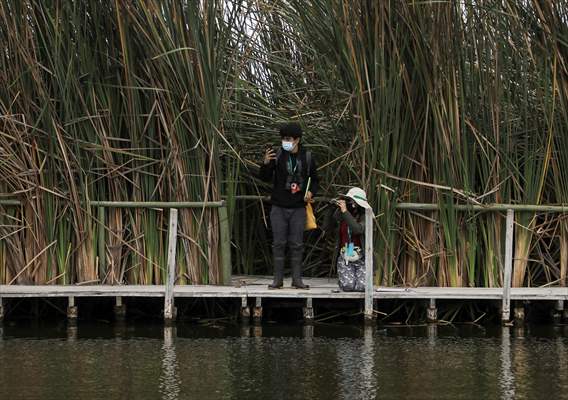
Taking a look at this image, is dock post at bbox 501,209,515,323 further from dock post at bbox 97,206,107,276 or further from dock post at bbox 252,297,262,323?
dock post at bbox 97,206,107,276

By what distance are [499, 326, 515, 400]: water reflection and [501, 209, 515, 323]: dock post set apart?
39cm

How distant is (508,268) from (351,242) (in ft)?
4.72

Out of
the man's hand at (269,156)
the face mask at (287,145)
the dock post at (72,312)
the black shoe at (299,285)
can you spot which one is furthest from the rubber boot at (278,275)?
the dock post at (72,312)

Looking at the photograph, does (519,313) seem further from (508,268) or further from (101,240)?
(101,240)

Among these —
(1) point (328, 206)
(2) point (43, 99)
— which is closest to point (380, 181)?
(1) point (328, 206)

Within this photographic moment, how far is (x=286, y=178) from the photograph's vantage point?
12297 mm

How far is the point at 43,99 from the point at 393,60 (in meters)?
3.26

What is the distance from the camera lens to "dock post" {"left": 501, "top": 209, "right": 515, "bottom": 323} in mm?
11938

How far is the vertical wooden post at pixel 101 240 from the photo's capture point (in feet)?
41.6

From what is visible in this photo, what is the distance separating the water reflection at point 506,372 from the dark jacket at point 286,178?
221 centimetres

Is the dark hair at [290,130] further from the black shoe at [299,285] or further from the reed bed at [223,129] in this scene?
the black shoe at [299,285]

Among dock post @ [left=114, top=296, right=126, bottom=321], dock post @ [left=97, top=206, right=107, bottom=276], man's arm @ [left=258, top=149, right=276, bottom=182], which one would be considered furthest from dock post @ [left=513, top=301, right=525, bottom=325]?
dock post @ [left=97, top=206, right=107, bottom=276]

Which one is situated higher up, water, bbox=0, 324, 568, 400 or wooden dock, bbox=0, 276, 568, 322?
wooden dock, bbox=0, 276, 568, 322

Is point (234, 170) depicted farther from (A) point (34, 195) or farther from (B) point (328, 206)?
(A) point (34, 195)
